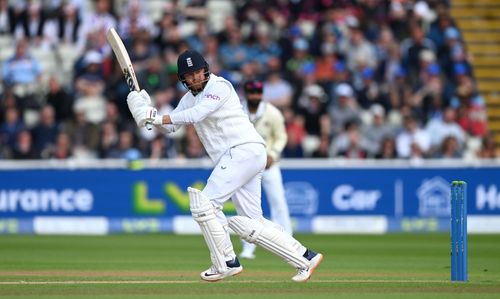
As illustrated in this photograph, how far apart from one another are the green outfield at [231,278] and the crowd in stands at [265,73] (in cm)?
217

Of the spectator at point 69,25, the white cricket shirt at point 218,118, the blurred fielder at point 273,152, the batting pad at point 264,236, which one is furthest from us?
the spectator at point 69,25

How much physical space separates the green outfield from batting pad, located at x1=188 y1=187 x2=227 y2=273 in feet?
0.73

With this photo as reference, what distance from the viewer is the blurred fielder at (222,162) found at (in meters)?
9.59

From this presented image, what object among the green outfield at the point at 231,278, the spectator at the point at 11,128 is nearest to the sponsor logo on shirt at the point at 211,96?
the green outfield at the point at 231,278

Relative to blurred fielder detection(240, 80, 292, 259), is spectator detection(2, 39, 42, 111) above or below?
above

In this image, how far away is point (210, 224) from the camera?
960cm

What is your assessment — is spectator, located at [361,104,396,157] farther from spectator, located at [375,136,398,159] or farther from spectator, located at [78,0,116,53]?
spectator, located at [78,0,116,53]

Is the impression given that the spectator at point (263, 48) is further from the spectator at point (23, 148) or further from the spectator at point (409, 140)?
→ the spectator at point (23, 148)

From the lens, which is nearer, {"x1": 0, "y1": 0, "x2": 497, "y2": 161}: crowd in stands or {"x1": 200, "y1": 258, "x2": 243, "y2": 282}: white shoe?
{"x1": 200, "y1": 258, "x2": 243, "y2": 282}: white shoe

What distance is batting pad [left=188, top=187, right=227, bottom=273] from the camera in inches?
376

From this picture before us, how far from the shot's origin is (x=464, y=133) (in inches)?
779

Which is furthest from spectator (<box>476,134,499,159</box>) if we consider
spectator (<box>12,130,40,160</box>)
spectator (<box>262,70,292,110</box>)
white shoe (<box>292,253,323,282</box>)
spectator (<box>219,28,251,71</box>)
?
white shoe (<box>292,253,323,282</box>)

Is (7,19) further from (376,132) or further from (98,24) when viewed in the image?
(376,132)

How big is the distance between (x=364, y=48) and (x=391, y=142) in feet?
8.51
